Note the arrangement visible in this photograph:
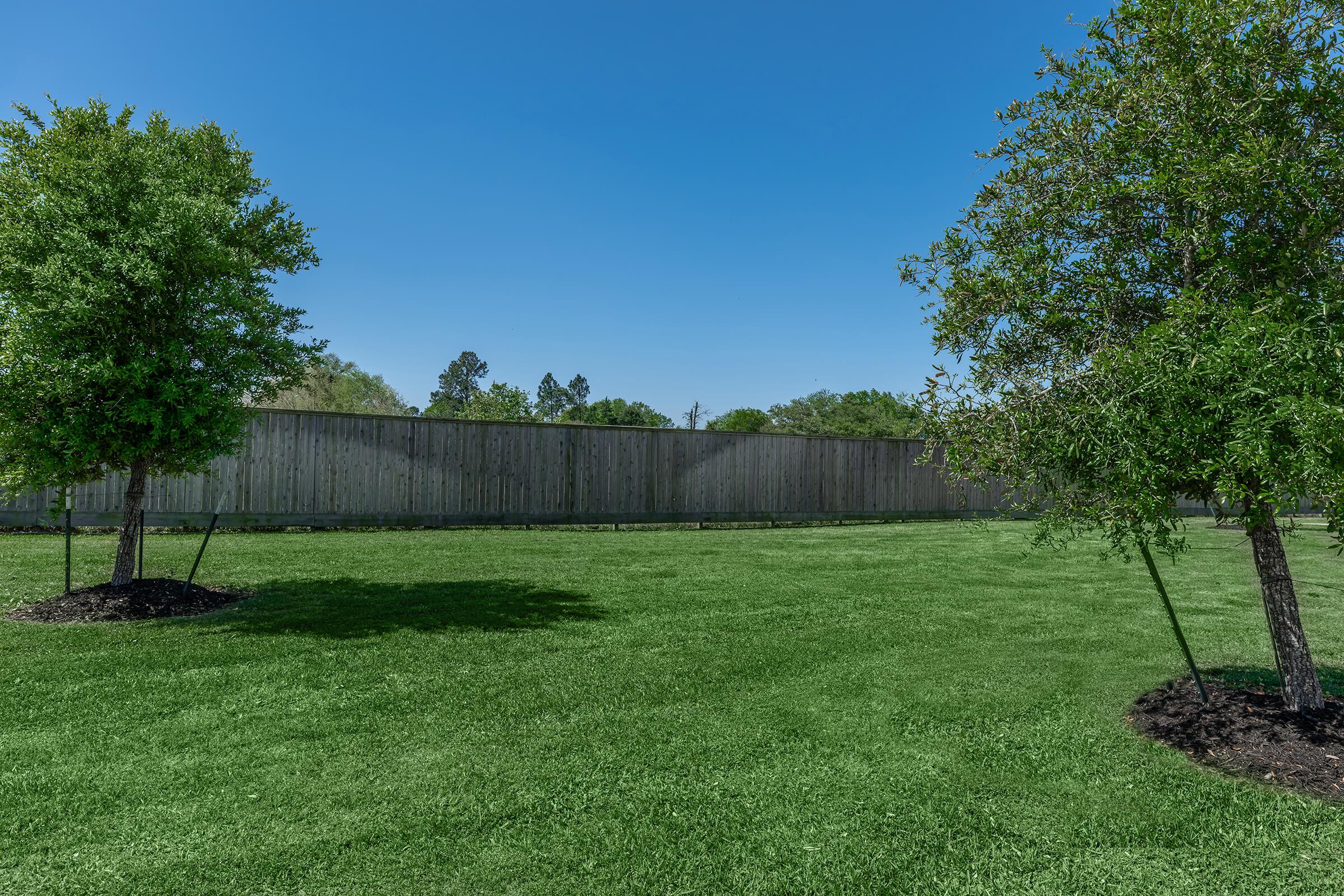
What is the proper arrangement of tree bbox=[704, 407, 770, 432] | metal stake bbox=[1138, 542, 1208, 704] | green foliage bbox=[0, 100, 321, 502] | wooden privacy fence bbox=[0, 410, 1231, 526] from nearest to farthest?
metal stake bbox=[1138, 542, 1208, 704] → green foliage bbox=[0, 100, 321, 502] → wooden privacy fence bbox=[0, 410, 1231, 526] → tree bbox=[704, 407, 770, 432]

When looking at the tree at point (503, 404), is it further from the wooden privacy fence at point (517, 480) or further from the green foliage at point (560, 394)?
the green foliage at point (560, 394)

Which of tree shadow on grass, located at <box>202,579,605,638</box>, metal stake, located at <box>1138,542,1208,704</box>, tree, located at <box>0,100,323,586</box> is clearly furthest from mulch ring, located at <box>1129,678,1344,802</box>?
→ tree, located at <box>0,100,323,586</box>

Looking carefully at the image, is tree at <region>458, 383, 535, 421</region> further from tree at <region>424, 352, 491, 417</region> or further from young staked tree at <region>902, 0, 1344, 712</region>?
tree at <region>424, 352, 491, 417</region>

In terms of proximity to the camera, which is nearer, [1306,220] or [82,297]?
[1306,220]

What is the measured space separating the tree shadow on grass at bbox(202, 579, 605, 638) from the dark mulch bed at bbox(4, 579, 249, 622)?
36 centimetres

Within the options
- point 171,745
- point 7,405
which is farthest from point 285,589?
point 171,745

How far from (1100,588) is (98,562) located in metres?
11.5

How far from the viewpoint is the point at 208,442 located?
630 cm

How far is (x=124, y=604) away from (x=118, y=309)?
2.48 metres

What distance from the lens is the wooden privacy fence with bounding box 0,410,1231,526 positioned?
12148mm

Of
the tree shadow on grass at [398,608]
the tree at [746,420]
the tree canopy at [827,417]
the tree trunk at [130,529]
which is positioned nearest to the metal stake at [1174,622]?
the tree shadow on grass at [398,608]

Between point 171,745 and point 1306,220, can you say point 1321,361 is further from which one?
point 171,745

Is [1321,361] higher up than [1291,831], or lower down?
higher up

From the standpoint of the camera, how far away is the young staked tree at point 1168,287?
A: 283cm
